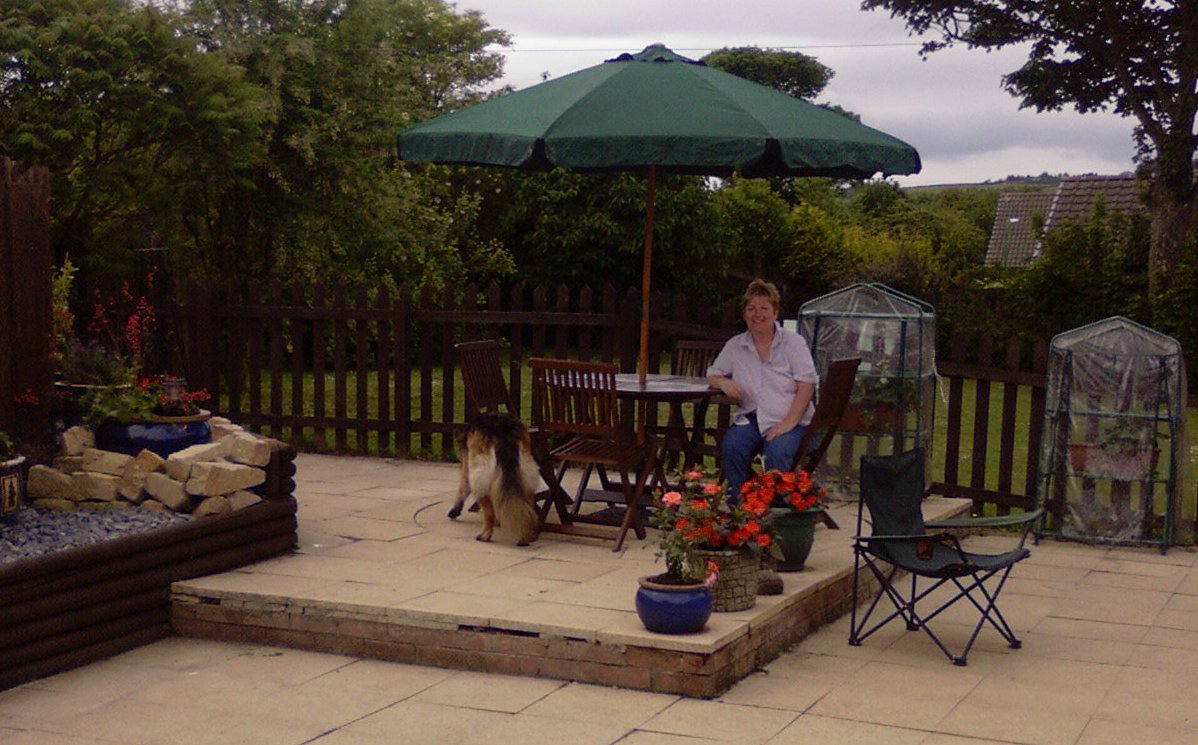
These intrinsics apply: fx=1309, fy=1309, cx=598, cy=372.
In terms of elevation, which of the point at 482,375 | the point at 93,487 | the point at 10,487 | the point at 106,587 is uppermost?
the point at 482,375

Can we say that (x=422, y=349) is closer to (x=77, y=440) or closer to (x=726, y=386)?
(x=726, y=386)

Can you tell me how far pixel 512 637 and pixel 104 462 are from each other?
7.82ft

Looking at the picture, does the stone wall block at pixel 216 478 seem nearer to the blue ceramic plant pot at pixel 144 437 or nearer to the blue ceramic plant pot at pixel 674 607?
the blue ceramic plant pot at pixel 144 437

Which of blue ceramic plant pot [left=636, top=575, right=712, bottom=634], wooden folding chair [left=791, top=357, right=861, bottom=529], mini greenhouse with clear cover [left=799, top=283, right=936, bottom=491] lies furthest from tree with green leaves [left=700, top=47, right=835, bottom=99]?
blue ceramic plant pot [left=636, top=575, right=712, bottom=634]

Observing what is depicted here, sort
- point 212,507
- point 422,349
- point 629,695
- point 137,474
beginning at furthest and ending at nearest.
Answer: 1. point 422,349
2. point 137,474
3. point 212,507
4. point 629,695

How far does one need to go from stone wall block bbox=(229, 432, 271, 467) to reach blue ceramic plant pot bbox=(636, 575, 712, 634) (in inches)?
91.2

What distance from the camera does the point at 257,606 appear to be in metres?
5.49

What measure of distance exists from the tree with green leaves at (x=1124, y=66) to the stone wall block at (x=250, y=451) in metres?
19.1

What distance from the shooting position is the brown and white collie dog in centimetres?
658

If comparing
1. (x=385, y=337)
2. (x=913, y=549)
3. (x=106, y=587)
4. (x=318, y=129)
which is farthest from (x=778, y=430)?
(x=318, y=129)

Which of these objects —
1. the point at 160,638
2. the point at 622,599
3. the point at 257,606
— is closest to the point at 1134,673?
the point at 622,599

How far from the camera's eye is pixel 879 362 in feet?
26.8

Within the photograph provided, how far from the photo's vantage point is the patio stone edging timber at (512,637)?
Result: 15.9 feet

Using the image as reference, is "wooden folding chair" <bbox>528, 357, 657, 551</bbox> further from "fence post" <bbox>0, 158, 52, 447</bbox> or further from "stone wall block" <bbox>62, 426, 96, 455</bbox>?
"fence post" <bbox>0, 158, 52, 447</bbox>
